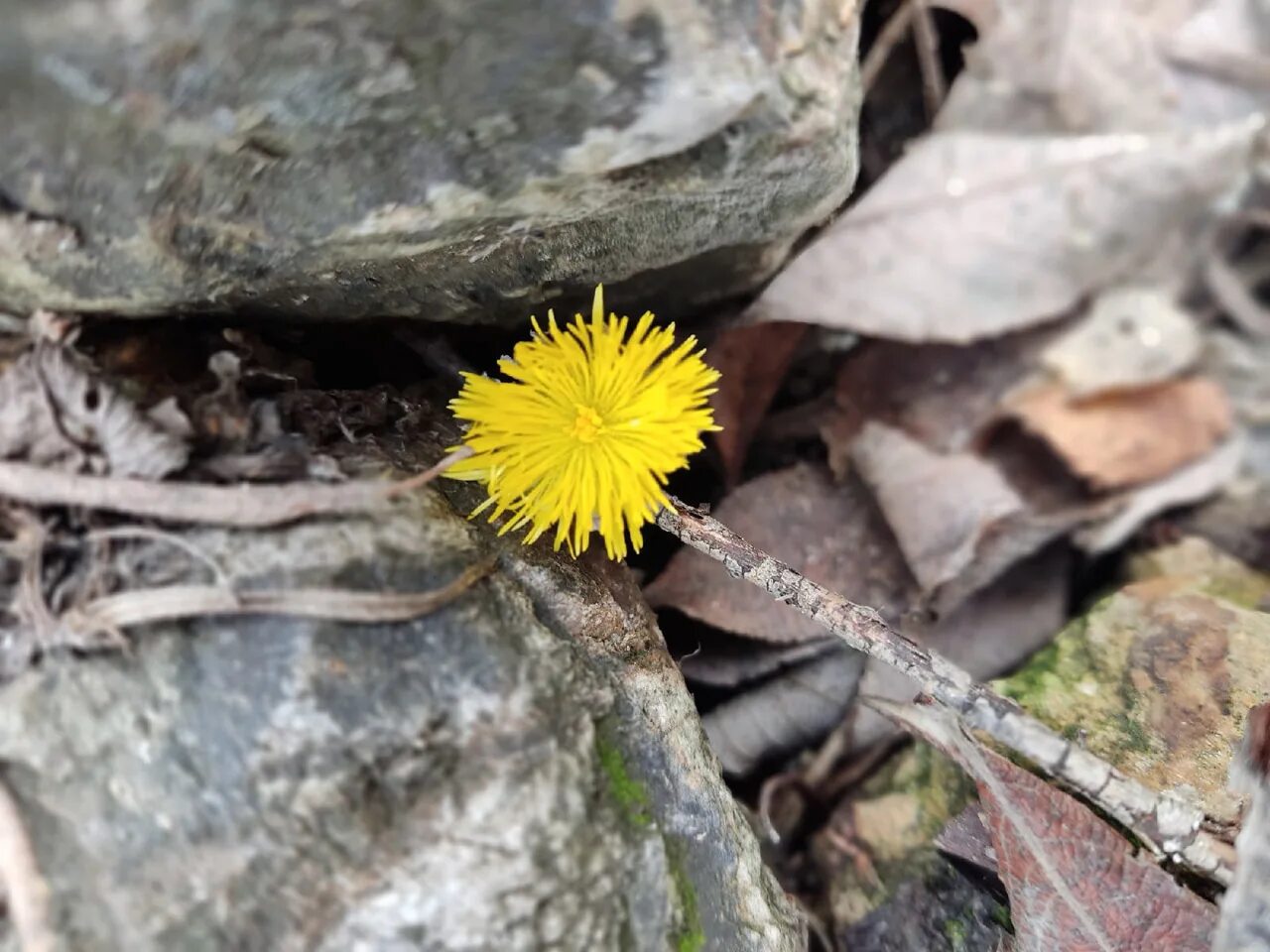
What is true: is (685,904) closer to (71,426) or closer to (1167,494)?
(71,426)

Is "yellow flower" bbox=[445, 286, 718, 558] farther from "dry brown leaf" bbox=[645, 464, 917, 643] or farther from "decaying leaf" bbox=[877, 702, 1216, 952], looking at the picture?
"decaying leaf" bbox=[877, 702, 1216, 952]

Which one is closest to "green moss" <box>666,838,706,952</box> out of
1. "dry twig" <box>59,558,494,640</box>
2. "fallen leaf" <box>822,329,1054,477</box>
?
"dry twig" <box>59,558,494,640</box>

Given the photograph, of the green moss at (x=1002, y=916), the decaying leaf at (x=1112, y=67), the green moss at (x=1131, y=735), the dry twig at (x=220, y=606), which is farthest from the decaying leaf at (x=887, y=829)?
the decaying leaf at (x=1112, y=67)

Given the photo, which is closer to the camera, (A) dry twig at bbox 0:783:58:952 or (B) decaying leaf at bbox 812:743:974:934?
(A) dry twig at bbox 0:783:58:952

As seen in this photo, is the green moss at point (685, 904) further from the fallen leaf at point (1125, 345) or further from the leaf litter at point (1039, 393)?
the fallen leaf at point (1125, 345)

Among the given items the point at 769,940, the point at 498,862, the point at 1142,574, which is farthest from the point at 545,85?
the point at 1142,574

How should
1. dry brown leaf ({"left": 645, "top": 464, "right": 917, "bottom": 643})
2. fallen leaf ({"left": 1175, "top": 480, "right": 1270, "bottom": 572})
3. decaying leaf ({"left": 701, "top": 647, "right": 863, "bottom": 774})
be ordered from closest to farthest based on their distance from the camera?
1. dry brown leaf ({"left": 645, "top": 464, "right": 917, "bottom": 643})
2. decaying leaf ({"left": 701, "top": 647, "right": 863, "bottom": 774})
3. fallen leaf ({"left": 1175, "top": 480, "right": 1270, "bottom": 572})
